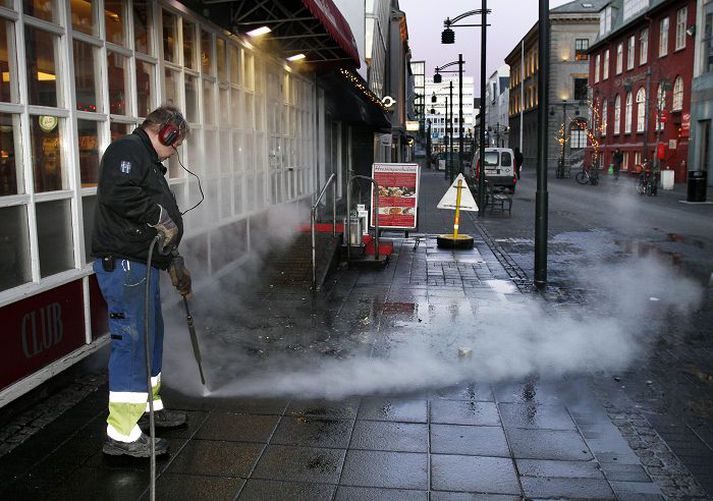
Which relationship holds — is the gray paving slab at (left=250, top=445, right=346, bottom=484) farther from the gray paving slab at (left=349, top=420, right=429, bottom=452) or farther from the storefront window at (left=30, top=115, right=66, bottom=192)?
the storefront window at (left=30, top=115, right=66, bottom=192)

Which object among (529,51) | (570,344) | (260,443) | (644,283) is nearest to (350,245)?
(644,283)

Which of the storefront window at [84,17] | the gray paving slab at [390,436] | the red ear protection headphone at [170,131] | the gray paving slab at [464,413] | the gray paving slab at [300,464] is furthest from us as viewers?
the storefront window at [84,17]

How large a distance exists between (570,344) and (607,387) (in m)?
1.12

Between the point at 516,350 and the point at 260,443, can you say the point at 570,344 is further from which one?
the point at 260,443

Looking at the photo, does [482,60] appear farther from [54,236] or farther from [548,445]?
[548,445]

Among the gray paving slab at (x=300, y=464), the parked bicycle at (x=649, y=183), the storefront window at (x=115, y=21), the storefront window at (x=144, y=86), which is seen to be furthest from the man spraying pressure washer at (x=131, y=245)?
the parked bicycle at (x=649, y=183)

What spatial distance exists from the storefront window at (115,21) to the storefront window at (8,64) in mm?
1356

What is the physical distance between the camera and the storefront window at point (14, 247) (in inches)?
166

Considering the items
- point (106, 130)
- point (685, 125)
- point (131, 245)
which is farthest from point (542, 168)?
point (685, 125)

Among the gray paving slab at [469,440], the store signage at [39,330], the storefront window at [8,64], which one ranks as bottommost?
the gray paving slab at [469,440]

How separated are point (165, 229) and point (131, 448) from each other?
1165mm

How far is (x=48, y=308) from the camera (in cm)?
460

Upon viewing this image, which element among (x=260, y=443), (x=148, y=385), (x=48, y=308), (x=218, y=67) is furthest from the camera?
(x=218, y=67)

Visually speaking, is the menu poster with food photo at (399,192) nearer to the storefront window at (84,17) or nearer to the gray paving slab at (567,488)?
the storefront window at (84,17)
